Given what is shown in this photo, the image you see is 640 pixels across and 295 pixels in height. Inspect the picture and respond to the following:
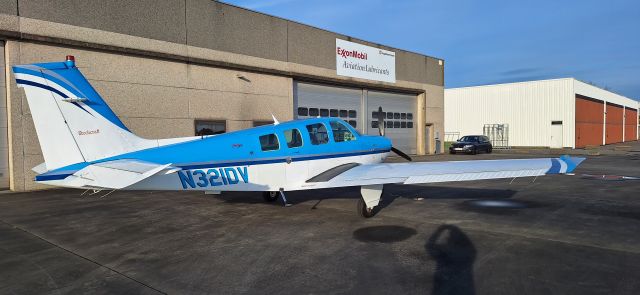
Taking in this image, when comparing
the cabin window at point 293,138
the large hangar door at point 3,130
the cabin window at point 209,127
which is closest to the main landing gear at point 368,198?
the cabin window at point 293,138

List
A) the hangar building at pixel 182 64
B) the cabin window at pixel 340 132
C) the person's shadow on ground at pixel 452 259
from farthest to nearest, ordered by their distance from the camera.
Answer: the hangar building at pixel 182 64, the cabin window at pixel 340 132, the person's shadow on ground at pixel 452 259

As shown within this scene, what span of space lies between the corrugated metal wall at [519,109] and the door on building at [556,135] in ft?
1.45

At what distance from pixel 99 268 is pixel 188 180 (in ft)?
8.82

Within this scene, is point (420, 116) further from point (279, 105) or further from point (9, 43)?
point (9, 43)

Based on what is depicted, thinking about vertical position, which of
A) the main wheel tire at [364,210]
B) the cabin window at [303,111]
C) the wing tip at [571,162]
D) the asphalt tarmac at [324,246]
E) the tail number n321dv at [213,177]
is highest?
the cabin window at [303,111]

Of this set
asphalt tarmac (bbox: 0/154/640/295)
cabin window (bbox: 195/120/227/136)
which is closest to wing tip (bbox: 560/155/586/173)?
asphalt tarmac (bbox: 0/154/640/295)

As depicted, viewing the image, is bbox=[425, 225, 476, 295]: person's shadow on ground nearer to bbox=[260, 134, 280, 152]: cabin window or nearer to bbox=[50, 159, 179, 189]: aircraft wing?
bbox=[260, 134, 280, 152]: cabin window

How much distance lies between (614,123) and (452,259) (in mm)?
83571

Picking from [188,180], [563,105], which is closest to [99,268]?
[188,180]

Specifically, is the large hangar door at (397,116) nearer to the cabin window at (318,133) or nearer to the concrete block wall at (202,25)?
the concrete block wall at (202,25)

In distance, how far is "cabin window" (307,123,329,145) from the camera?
949 cm

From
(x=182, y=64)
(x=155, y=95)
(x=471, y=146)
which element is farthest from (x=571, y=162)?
(x=471, y=146)

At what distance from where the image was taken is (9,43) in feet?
43.7

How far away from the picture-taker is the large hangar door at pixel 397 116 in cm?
2875
